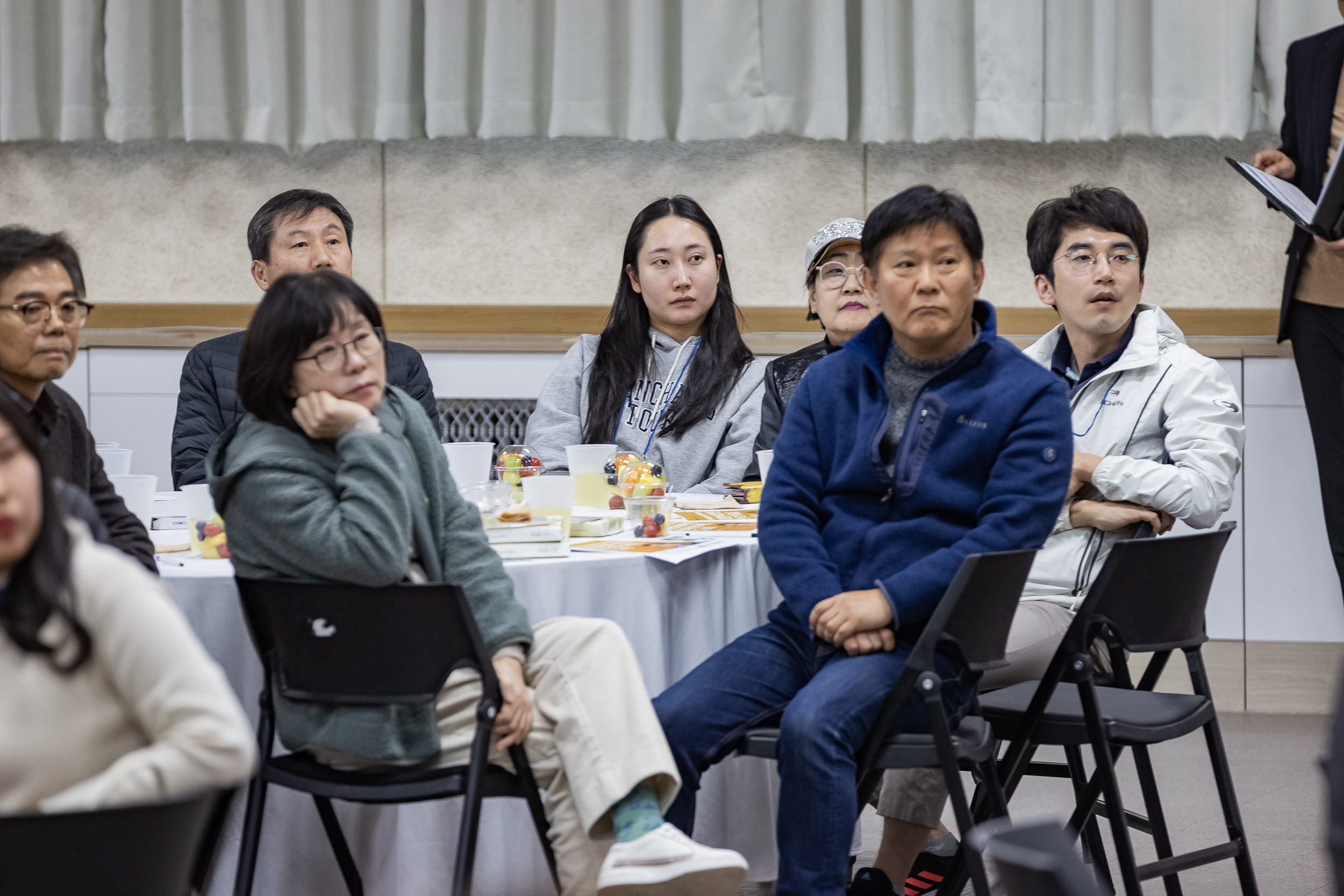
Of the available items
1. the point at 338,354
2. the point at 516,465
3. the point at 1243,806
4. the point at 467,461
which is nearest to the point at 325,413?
the point at 338,354

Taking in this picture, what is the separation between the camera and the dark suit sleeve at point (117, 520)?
198 centimetres

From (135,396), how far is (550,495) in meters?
2.71

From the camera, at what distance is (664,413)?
3.23m

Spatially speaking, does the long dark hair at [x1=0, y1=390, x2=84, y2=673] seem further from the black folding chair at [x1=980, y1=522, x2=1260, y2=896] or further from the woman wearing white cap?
the woman wearing white cap

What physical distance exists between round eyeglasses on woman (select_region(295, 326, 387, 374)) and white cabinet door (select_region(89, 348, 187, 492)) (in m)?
2.73

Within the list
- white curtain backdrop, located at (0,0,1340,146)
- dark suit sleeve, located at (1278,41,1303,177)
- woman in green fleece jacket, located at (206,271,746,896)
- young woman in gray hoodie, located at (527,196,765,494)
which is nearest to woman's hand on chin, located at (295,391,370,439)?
woman in green fleece jacket, located at (206,271,746,896)

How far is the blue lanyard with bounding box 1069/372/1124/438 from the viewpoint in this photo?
2576mm

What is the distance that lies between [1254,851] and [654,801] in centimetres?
162

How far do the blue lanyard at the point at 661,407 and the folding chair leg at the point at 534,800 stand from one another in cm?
142

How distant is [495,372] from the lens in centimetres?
436

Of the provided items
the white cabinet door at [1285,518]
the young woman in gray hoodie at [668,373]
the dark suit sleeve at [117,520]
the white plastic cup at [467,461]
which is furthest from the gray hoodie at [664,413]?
the white cabinet door at [1285,518]

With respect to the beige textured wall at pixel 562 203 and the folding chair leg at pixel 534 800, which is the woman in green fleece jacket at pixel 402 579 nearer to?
the folding chair leg at pixel 534 800

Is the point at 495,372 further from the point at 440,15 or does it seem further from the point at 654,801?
the point at 654,801

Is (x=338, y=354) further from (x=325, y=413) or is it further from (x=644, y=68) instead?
(x=644, y=68)
